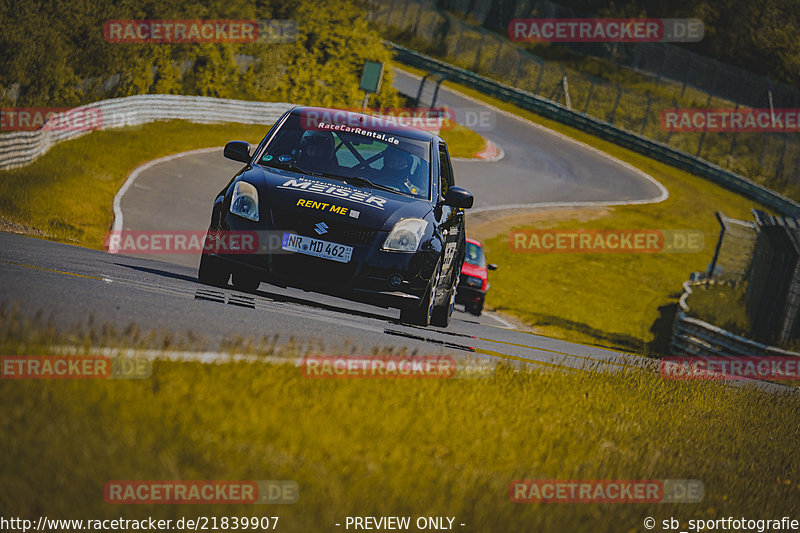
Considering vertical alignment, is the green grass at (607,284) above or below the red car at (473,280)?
below

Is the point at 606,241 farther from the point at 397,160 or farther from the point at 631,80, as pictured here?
the point at 631,80

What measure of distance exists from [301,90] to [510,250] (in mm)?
19585

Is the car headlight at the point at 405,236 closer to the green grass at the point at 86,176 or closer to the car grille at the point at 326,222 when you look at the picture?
the car grille at the point at 326,222

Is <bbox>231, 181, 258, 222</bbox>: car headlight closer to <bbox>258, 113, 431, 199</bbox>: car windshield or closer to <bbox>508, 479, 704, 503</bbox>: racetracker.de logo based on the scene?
<bbox>258, 113, 431, 199</bbox>: car windshield

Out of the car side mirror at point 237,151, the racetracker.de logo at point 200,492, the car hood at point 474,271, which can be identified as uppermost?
the car side mirror at point 237,151

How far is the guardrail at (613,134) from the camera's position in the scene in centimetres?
4631

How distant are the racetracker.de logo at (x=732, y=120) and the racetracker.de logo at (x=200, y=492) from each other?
50.5 meters

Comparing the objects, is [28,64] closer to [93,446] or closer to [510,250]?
[510,250]

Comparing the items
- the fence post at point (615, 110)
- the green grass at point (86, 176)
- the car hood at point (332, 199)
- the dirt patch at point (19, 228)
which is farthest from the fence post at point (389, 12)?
the car hood at point (332, 199)

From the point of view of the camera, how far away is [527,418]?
5.89m

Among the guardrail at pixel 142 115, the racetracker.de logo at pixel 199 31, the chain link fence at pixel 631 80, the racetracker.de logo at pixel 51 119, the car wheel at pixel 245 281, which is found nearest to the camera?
the car wheel at pixel 245 281

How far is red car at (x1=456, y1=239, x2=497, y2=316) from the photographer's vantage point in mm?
16828

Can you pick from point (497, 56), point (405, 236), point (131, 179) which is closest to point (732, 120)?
point (497, 56)

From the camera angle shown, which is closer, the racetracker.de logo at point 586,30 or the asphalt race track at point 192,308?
the asphalt race track at point 192,308
